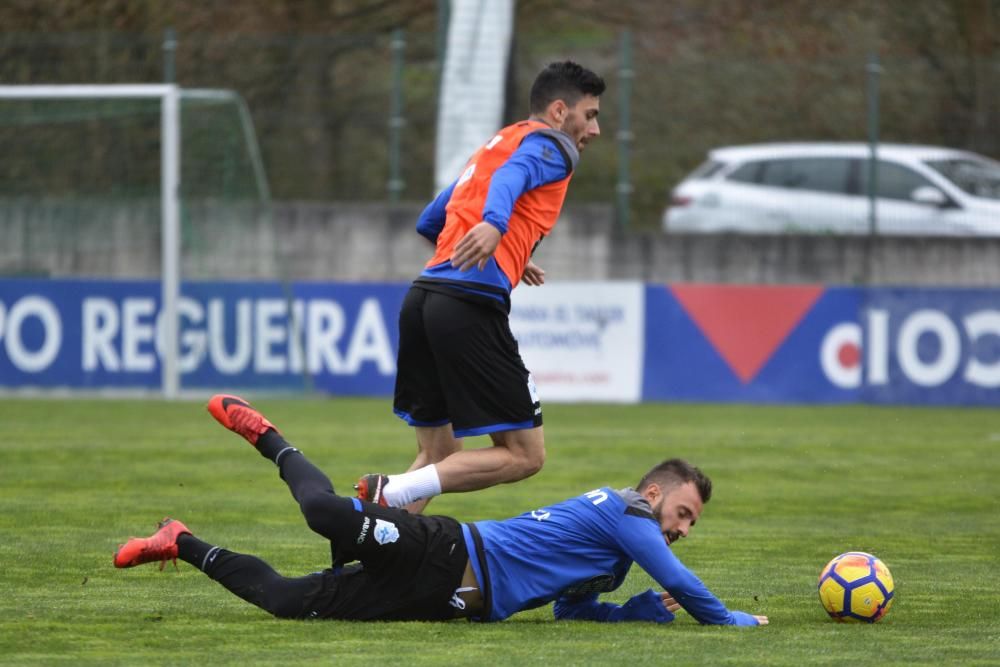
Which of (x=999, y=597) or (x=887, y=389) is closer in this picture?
(x=999, y=597)

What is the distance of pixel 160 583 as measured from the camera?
7.30 meters

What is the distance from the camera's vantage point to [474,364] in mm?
6871

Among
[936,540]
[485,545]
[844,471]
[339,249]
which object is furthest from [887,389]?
[485,545]

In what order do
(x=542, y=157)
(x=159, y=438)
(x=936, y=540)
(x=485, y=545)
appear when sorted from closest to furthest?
(x=485, y=545)
(x=542, y=157)
(x=936, y=540)
(x=159, y=438)

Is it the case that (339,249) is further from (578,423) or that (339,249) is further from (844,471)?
(844,471)

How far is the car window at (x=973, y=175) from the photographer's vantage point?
18.6m

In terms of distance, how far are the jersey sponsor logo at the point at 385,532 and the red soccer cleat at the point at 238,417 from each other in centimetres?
81

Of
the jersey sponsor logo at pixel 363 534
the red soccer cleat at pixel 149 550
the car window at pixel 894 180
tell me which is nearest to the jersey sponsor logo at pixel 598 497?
the jersey sponsor logo at pixel 363 534

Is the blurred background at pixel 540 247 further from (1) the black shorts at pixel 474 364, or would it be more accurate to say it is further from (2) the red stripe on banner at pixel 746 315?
(1) the black shorts at pixel 474 364

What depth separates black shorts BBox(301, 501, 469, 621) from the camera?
613 cm

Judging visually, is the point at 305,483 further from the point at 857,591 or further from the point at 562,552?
the point at 857,591

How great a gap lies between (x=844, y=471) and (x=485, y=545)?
656 cm

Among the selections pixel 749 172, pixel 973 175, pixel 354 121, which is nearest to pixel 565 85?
pixel 973 175

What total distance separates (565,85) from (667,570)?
7.43 feet
